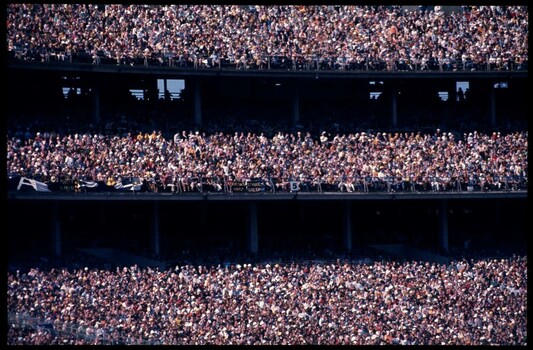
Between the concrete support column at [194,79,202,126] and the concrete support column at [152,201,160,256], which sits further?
the concrete support column at [194,79,202,126]

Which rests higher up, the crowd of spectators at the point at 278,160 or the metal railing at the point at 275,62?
the metal railing at the point at 275,62

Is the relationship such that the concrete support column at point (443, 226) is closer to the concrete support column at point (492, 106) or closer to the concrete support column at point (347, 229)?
the concrete support column at point (347, 229)

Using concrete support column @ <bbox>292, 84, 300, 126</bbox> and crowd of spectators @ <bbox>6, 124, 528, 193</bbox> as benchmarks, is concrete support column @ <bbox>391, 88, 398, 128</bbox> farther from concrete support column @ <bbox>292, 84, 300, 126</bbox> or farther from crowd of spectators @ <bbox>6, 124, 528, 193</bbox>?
concrete support column @ <bbox>292, 84, 300, 126</bbox>

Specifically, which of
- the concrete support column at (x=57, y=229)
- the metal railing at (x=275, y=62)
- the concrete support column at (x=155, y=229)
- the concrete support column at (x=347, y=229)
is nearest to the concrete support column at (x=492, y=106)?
the metal railing at (x=275, y=62)

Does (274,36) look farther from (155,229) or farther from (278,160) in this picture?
(155,229)

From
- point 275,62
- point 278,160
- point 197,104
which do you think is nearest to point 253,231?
point 278,160

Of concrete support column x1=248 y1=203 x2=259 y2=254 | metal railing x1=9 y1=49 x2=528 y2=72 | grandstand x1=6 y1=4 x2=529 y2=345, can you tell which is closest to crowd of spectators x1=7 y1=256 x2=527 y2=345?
grandstand x1=6 y1=4 x2=529 y2=345

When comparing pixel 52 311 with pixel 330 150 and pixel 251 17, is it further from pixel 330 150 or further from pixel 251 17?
pixel 251 17
